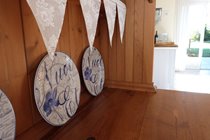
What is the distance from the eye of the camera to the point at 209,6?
4582 mm

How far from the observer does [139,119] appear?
3.35 ft

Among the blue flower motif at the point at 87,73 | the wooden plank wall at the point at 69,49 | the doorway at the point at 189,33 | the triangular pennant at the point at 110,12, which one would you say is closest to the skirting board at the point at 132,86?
the wooden plank wall at the point at 69,49

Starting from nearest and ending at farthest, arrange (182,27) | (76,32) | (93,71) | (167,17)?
(76,32), (93,71), (167,17), (182,27)

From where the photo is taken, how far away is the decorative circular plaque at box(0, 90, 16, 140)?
2.03ft

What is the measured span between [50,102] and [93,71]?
499 millimetres

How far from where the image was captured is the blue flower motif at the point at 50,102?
32.3 inches

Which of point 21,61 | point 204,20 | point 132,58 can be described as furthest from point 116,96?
point 204,20

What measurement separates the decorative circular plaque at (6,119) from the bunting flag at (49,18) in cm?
28

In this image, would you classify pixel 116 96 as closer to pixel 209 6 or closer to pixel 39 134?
pixel 39 134

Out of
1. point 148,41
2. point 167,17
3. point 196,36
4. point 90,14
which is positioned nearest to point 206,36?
point 196,36

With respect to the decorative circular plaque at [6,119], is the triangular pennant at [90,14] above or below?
above

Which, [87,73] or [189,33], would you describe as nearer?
[87,73]

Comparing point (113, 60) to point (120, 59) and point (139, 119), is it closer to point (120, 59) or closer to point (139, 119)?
point (120, 59)

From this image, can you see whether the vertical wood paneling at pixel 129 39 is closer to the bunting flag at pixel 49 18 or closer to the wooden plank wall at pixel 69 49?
the wooden plank wall at pixel 69 49
